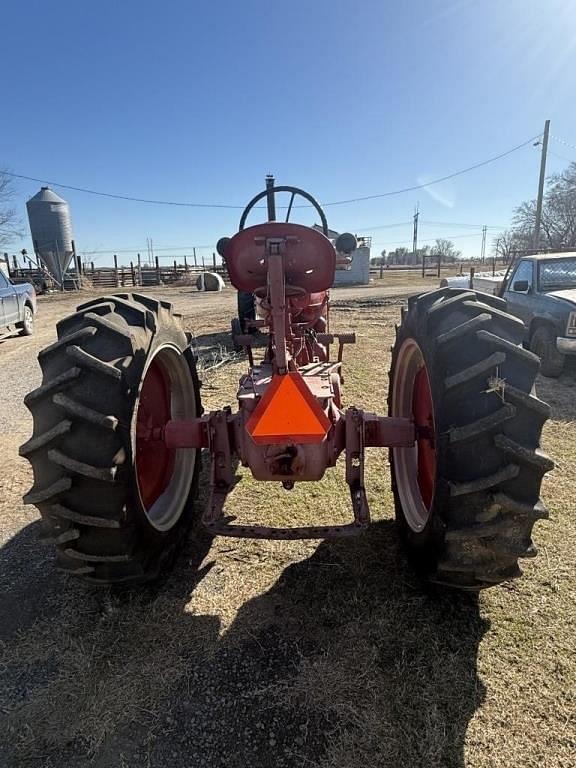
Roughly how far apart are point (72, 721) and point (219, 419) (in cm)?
141

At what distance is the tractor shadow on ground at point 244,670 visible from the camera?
175cm

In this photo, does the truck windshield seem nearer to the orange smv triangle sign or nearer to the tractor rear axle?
the tractor rear axle

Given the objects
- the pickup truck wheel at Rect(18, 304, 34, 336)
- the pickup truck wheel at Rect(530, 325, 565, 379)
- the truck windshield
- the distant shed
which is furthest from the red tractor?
the distant shed

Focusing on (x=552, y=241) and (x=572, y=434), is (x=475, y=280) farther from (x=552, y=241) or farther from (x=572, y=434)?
(x=552, y=241)

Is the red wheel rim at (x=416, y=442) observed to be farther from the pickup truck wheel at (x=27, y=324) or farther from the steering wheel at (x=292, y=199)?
the pickup truck wheel at (x=27, y=324)

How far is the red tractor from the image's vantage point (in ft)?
6.29

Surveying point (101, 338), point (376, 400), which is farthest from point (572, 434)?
point (101, 338)

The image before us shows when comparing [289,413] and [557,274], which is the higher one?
[557,274]

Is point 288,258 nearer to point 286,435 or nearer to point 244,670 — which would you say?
point 286,435

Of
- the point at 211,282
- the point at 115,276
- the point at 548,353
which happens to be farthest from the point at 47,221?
the point at 548,353

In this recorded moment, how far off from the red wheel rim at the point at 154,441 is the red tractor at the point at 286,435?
0.03m

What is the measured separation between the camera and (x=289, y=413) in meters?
1.98

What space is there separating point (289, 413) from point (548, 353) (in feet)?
19.6

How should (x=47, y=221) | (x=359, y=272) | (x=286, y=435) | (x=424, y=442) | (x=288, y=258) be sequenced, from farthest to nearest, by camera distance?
Result: (x=47, y=221)
(x=359, y=272)
(x=424, y=442)
(x=288, y=258)
(x=286, y=435)
